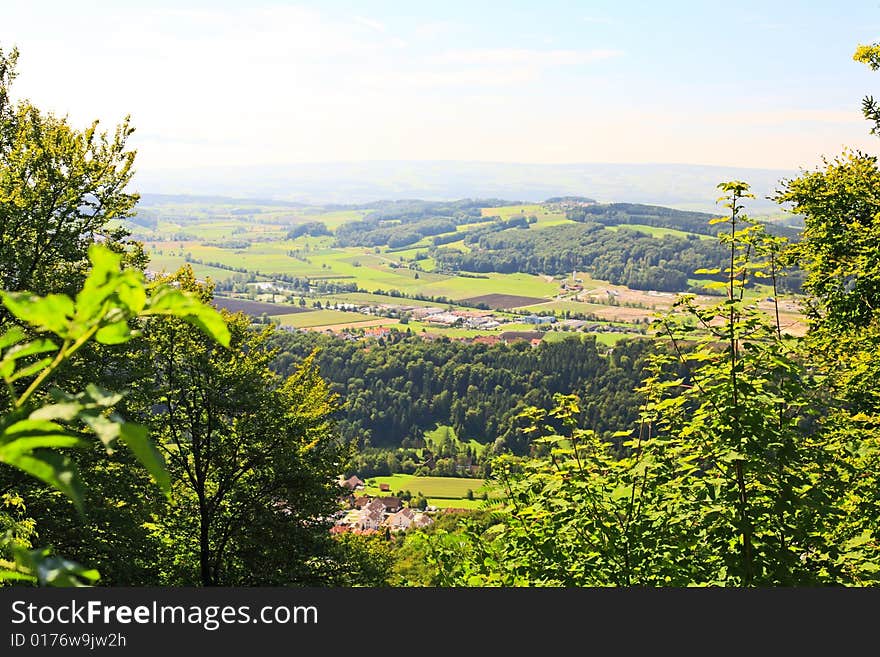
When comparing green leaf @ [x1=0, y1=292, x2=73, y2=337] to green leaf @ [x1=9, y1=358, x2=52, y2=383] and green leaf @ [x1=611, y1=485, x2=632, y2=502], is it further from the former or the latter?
green leaf @ [x1=611, y1=485, x2=632, y2=502]

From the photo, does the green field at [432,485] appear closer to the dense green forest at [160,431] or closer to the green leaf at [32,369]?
the dense green forest at [160,431]

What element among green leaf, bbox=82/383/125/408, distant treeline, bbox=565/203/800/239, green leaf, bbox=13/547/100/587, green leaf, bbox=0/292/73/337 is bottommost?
green leaf, bbox=13/547/100/587

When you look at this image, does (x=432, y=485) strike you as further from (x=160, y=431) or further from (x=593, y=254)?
(x=593, y=254)

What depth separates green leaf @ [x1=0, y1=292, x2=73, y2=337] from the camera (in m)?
0.87

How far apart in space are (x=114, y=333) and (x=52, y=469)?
Answer: 194 mm

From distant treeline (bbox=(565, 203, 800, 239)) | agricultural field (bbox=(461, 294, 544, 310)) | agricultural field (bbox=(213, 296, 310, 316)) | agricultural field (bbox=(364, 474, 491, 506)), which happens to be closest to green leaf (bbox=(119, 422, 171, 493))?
agricultural field (bbox=(364, 474, 491, 506))

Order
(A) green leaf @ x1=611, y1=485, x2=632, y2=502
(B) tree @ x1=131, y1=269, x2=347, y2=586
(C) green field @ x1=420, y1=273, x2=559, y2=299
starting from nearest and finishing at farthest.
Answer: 1. (A) green leaf @ x1=611, y1=485, x2=632, y2=502
2. (B) tree @ x1=131, y1=269, x2=347, y2=586
3. (C) green field @ x1=420, y1=273, x2=559, y2=299

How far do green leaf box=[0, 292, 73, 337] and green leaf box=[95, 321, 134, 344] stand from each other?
0.04m

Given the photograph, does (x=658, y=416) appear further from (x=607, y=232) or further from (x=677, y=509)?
(x=607, y=232)

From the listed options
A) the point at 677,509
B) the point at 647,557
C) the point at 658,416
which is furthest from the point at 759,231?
the point at 647,557

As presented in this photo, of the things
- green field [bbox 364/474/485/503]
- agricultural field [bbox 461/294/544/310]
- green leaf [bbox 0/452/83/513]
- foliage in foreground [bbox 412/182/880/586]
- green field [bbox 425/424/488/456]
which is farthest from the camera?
agricultural field [bbox 461/294/544/310]

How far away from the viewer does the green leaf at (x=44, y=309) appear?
0.87 meters

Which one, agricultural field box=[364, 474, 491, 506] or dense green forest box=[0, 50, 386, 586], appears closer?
dense green forest box=[0, 50, 386, 586]

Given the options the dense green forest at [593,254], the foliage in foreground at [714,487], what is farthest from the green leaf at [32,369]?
the dense green forest at [593,254]
